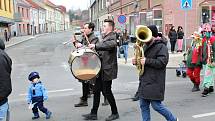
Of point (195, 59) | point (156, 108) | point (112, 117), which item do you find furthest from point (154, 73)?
point (195, 59)

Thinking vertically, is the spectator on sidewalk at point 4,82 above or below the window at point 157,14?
below

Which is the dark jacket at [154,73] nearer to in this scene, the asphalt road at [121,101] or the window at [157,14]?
the asphalt road at [121,101]

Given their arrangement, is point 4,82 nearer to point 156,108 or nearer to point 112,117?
point 156,108

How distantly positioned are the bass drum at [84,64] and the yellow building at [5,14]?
37.9 metres

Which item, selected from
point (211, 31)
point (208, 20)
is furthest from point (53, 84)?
point (208, 20)

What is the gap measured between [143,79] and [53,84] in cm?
666

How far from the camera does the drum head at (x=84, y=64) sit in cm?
680

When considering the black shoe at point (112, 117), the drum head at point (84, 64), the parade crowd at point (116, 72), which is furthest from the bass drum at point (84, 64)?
the black shoe at point (112, 117)

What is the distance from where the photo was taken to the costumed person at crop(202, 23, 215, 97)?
9164 mm

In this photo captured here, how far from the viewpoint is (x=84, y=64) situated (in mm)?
6852

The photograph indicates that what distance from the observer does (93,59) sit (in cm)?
694

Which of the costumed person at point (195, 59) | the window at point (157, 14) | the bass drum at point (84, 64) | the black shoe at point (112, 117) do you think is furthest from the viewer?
the window at point (157, 14)

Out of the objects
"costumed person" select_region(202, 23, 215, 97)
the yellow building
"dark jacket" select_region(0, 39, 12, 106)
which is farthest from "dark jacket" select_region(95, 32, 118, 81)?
the yellow building

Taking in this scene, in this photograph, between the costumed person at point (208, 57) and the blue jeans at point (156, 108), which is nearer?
the blue jeans at point (156, 108)
